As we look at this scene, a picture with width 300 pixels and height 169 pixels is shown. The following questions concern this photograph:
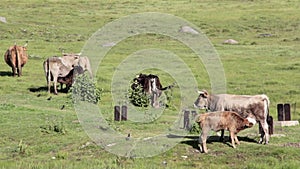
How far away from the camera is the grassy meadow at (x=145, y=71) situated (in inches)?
639

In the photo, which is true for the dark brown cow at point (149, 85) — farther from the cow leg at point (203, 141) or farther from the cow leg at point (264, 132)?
the cow leg at point (203, 141)

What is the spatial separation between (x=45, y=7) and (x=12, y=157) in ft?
187

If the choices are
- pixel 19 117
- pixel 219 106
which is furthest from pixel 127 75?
pixel 219 106

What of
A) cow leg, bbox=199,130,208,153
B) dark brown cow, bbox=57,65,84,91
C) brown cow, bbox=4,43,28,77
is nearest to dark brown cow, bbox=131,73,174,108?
dark brown cow, bbox=57,65,84,91

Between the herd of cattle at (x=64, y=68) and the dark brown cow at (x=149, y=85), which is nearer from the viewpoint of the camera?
the dark brown cow at (x=149, y=85)

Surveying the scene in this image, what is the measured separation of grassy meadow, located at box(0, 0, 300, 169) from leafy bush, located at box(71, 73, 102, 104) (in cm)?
62

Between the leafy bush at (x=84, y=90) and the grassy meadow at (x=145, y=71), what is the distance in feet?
2.03

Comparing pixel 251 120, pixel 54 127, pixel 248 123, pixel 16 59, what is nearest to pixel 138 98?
pixel 54 127

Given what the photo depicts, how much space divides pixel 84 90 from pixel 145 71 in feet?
36.8

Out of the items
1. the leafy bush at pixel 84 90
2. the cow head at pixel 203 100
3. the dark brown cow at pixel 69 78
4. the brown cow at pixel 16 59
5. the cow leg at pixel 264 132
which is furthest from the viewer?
the brown cow at pixel 16 59

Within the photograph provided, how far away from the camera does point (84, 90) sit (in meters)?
24.9

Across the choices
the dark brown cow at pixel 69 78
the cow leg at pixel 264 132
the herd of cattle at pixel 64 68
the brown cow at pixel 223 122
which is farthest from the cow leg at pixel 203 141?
the dark brown cow at pixel 69 78

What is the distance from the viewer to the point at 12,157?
16.6m

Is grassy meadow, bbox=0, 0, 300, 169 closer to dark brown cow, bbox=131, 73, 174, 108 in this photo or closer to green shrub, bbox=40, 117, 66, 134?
green shrub, bbox=40, 117, 66, 134
